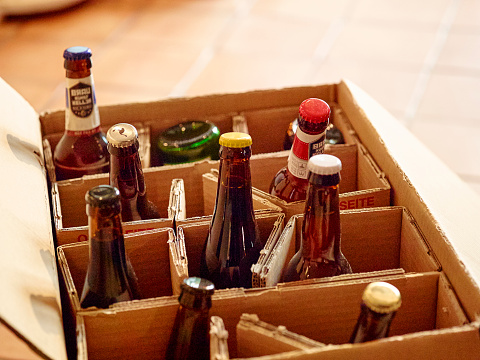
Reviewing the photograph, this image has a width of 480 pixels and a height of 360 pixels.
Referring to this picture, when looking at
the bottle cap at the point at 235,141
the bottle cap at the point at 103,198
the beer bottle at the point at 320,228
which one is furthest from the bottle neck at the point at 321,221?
the bottle cap at the point at 103,198

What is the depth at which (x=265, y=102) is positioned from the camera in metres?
1.24

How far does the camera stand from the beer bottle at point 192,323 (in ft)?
2.09

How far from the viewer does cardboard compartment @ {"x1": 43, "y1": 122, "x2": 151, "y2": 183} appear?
104 centimetres

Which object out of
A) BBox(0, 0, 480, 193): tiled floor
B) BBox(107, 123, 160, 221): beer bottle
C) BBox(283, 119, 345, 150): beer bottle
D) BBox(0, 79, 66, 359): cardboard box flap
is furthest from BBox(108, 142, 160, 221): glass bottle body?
BBox(0, 0, 480, 193): tiled floor

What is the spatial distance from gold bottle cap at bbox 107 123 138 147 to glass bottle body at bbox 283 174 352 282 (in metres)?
0.29

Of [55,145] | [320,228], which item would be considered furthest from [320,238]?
[55,145]

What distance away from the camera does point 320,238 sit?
758 mm

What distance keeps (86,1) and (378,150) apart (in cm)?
281

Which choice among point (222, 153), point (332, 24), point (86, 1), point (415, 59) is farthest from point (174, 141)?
point (86, 1)

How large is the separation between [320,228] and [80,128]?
0.51 meters

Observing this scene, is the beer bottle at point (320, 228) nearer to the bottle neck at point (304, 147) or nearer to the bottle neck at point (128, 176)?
the bottle neck at point (304, 147)

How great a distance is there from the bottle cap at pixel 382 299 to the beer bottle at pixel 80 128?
634mm

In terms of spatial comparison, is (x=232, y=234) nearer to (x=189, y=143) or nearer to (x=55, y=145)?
(x=189, y=143)

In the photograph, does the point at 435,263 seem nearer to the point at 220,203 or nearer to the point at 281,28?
the point at 220,203
